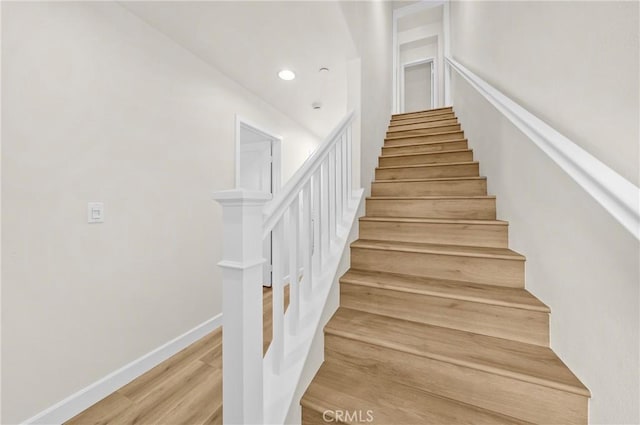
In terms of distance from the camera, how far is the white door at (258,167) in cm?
353

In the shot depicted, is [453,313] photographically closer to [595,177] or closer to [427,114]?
[595,177]

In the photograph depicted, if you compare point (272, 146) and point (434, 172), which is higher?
point (272, 146)

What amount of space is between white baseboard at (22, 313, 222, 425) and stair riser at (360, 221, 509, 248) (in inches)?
64.9

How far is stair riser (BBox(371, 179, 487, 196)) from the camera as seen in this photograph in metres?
2.00

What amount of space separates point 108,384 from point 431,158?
299cm

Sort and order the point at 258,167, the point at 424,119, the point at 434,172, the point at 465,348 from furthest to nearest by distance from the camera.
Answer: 1. the point at 258,167
2. the point at 424,119
3. the point at 434,172
4. the point at 465,348

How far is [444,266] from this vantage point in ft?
4.95

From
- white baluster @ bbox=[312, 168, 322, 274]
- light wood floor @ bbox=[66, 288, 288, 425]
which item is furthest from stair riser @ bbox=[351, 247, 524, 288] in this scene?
light wood floor @ bbox=[66, 288, 288, 425]

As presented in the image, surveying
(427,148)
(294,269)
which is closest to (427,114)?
(427,148)

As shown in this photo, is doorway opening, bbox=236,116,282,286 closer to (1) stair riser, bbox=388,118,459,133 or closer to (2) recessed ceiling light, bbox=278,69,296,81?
(2) recessed ceiling light, bbox=278,69,296,81

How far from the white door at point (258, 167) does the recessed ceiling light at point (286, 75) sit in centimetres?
99

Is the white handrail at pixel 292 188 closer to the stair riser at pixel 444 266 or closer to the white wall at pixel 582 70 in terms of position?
the stair riser at pixel 444 266

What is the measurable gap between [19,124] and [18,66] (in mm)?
276

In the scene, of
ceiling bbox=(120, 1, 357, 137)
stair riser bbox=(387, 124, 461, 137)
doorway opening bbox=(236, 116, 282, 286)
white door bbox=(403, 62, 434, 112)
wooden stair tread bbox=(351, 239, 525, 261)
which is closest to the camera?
wooden stair tread bbox=(351, 239, 525, 261)
